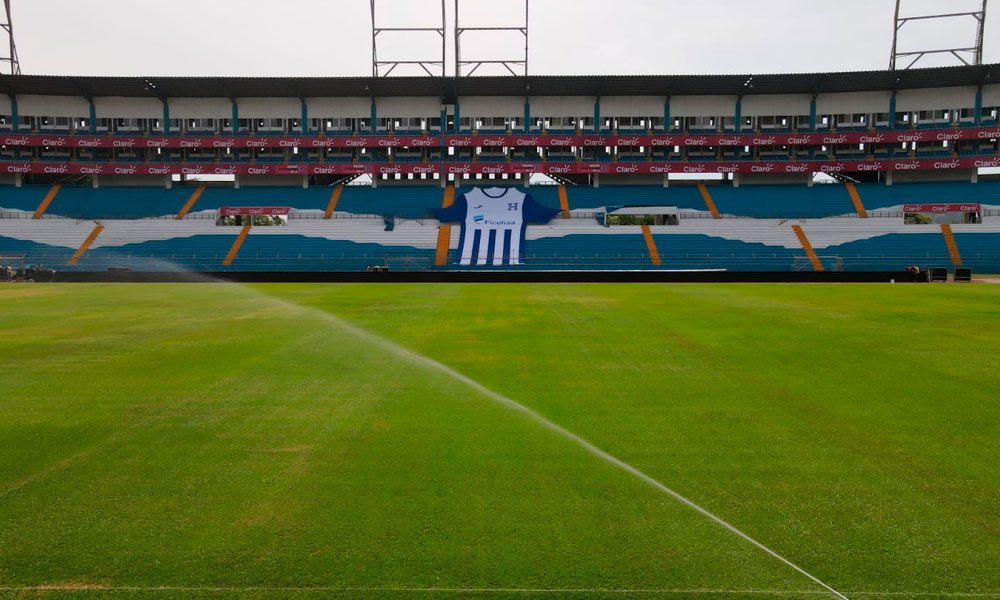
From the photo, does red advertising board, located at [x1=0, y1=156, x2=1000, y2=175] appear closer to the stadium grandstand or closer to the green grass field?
the stadium grandstand

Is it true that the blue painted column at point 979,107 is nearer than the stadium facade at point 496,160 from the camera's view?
No

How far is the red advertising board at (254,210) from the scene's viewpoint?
150ft

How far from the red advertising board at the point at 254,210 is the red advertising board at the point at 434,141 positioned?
7803mm

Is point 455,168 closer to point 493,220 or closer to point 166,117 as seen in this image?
point 493,220

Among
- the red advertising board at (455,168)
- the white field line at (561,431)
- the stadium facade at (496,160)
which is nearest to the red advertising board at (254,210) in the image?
the stadium facade at (496,160)

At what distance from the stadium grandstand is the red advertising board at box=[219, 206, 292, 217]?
0.18m

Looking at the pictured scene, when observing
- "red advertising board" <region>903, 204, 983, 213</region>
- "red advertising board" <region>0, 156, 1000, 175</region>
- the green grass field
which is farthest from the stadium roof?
the green grass field

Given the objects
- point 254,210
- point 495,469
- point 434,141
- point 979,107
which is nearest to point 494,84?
point 434,141

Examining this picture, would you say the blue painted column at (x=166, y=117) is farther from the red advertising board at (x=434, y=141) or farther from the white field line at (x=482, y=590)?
the white field line at (x=482, y=590)

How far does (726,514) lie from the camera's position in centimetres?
394

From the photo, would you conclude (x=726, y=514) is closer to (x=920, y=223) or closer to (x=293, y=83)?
(x=920, y=223)

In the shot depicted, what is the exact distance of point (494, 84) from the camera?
4981 cm

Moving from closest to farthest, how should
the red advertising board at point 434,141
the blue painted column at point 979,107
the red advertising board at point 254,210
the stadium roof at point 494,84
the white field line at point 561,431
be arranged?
the white field line at point 561,431
the red advertising board at point 254,210
the stadium roof at point 494,84
the blue painted column at point 979,107
the red advertising board at point 434,141

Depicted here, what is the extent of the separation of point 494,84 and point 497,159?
644 cm
